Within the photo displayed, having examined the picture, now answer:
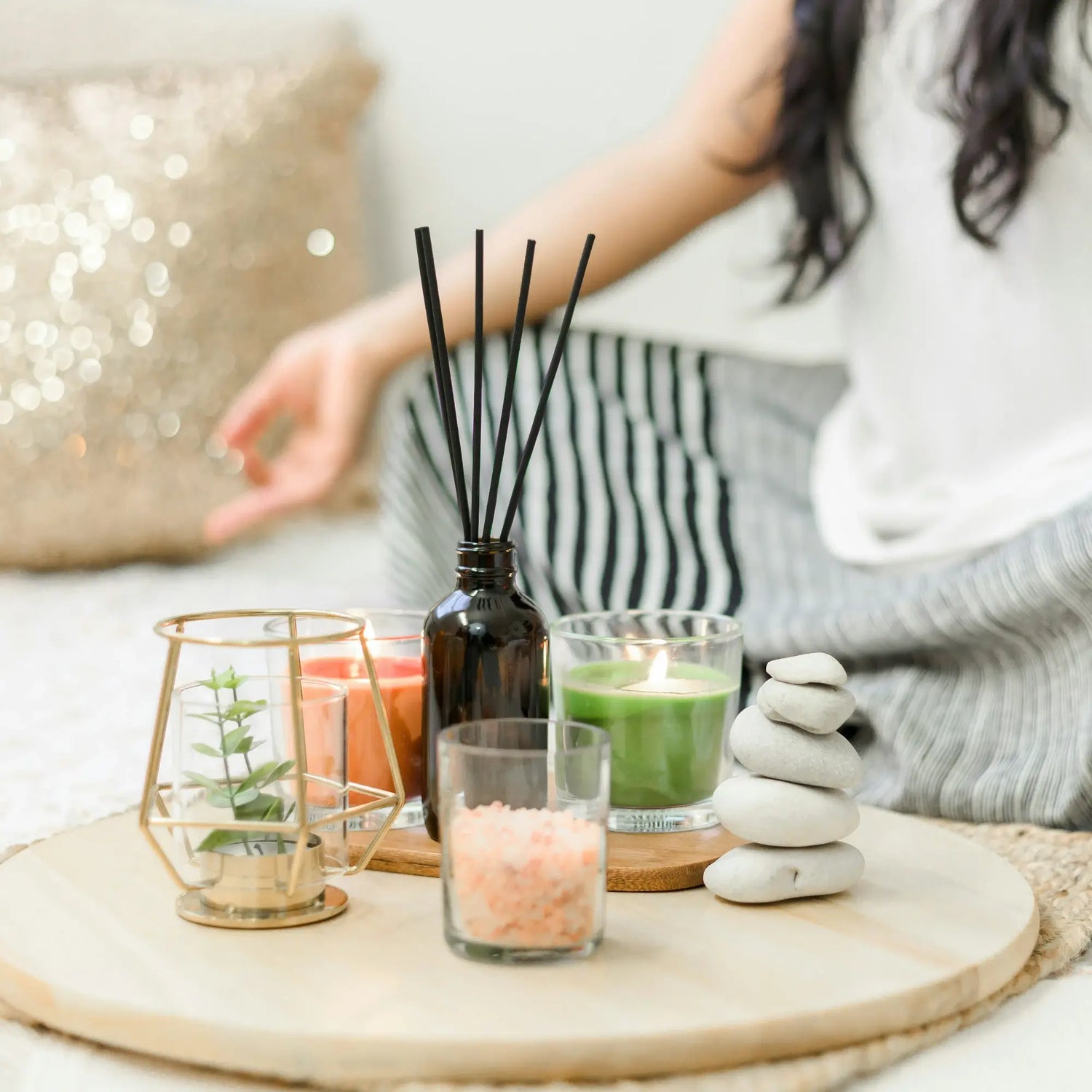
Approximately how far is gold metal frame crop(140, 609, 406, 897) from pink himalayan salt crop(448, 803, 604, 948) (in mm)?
70

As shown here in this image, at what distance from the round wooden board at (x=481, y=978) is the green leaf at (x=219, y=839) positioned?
0.10ft

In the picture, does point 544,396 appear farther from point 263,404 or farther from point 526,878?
point 263,404

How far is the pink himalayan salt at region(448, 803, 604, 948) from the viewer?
48 centimetres

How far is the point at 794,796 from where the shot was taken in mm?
560

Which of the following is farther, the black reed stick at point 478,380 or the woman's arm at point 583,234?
the woman's arm at point 583,234

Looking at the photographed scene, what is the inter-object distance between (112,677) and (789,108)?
29.1 inches

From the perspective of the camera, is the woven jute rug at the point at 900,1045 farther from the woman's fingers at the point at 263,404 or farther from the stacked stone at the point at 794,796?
the woman's fingers at the point at 263,404

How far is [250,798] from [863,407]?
2.51ft

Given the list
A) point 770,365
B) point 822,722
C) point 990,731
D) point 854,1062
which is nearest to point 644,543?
point 770,365

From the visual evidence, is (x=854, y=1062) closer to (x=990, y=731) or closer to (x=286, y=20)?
(x=990, y=731)

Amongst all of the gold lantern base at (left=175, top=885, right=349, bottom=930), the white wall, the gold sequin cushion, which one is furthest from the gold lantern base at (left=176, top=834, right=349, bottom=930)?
the white wall

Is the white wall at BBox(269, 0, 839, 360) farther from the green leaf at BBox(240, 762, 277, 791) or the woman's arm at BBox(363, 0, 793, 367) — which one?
the green leaf at BBox(240, 762, 277, 791)

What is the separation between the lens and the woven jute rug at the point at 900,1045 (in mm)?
432

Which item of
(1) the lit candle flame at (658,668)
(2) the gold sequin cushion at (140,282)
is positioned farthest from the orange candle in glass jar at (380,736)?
(2) the gold sequin cushion at (140,282)
